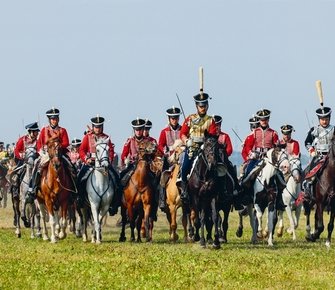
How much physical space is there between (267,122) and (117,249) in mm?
5962

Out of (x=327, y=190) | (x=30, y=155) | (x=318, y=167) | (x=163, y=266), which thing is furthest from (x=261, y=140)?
(x=163, y=266)

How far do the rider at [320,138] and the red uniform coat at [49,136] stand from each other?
611cm

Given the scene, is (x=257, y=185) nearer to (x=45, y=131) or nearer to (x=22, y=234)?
(x=45, y=131)

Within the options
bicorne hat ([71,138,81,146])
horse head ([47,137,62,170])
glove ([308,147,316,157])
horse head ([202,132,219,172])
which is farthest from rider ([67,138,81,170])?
horse head ([202,132,219,172])

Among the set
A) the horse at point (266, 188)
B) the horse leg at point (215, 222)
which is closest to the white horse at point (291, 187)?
the horse at point (266, 188)

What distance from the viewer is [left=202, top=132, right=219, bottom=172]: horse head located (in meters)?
25.5

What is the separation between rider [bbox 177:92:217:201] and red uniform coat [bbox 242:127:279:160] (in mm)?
3038

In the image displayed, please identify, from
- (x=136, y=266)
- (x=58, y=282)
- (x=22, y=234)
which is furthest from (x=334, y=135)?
(x=22, y=234)

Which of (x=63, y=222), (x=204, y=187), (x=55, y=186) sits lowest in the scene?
(x=63, y=222)

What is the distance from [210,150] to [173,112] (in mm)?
5612

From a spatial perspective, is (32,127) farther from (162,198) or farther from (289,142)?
(289,142)

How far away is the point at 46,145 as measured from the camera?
2969 cm

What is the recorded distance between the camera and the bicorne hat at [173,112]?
1222 inches

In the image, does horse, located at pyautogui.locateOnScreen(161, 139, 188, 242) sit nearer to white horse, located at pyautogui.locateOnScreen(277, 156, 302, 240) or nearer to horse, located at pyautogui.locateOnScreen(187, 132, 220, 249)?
horse, located at pyautogui.locateOnScreen(187, 132, 220, 249)
